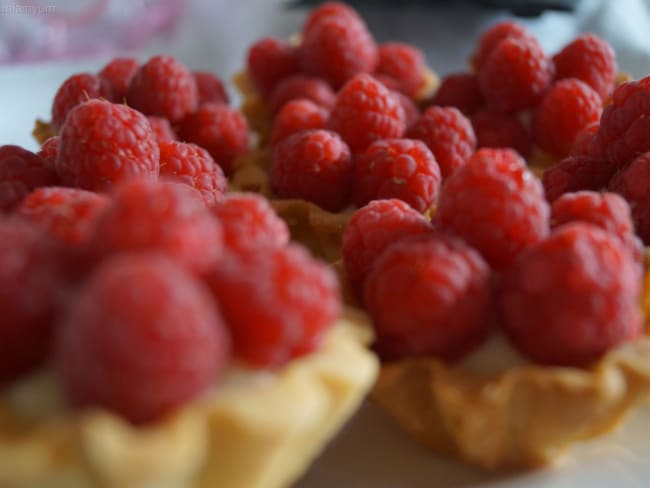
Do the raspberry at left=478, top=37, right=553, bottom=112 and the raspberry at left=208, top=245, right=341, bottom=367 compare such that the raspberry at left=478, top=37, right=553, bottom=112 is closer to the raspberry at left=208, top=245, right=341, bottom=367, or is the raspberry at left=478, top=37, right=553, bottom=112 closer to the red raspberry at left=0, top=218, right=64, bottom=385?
the raspberry at left=208, top=245, right=341, bottom=367

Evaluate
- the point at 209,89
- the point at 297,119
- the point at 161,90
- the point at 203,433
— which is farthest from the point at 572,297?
the point at 209,89

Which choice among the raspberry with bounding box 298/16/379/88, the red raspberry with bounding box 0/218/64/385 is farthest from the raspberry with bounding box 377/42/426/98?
the red raspberry with bounding box 0/218/64/385

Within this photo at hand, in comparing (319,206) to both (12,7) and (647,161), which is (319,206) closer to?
(647,161)

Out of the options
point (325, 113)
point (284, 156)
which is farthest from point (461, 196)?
point (325, 113)

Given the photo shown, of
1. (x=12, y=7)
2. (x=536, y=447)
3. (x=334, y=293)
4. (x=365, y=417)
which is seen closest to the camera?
(x=334, y=293)

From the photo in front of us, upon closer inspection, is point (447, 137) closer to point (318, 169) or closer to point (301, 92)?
point (318, 169)
